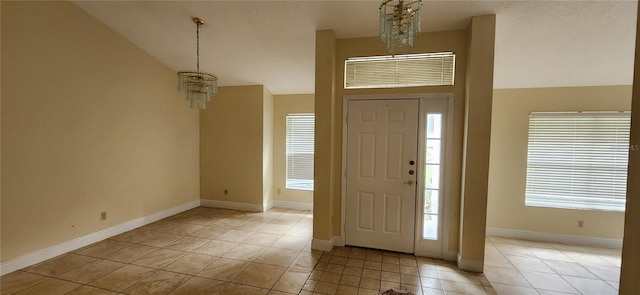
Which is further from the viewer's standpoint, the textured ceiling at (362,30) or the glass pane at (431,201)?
the glass pane at (431,201)

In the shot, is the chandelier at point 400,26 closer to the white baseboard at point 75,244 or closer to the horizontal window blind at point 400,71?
the horizontal window blind at point 400,71

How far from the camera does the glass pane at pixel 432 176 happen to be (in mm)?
3076

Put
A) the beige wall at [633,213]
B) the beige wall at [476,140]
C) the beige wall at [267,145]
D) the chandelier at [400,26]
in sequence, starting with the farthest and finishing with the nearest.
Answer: the beige wall at [267,145]
the beige wall at [476,140]
the chandelier at [400,26]
the beige wall at [633,213]

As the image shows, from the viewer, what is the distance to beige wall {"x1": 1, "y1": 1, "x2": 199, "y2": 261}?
2.57 m

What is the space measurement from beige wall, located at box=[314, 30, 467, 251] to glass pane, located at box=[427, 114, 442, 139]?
0.55ft

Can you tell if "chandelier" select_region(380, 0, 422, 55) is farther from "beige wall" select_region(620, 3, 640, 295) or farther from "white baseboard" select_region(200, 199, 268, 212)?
"white baseboard" select_region(200, 199, 268, 212)

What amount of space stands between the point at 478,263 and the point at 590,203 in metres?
2.59

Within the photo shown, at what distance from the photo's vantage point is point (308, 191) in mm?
5004

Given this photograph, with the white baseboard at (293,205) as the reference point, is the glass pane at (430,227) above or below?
above

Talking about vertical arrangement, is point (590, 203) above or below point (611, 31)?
below

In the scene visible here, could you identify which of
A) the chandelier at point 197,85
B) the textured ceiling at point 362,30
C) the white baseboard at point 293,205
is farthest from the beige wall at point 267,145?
the chandelier at point 197,85

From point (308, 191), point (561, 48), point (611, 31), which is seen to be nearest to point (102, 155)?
point (308, 191)

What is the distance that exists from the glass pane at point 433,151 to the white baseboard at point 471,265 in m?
1.15

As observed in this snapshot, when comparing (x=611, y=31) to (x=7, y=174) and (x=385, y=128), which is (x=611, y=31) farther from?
(x=7, y=174)
